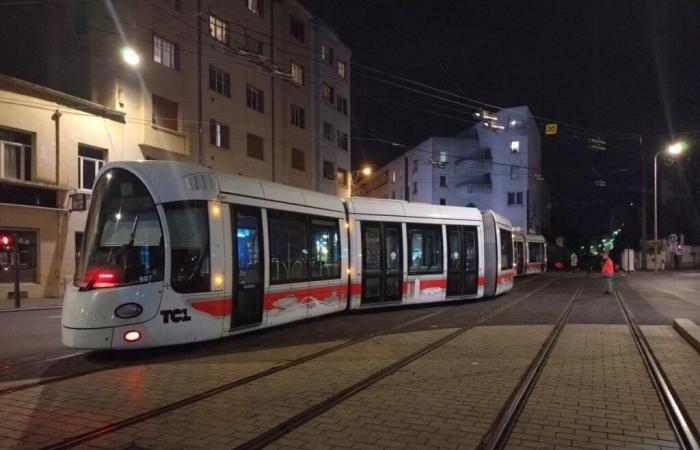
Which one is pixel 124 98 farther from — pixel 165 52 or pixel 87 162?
pixel 165 52

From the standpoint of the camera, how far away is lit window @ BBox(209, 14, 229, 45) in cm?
3121

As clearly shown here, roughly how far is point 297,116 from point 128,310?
106 feet

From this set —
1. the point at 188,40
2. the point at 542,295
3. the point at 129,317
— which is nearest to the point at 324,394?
the point at 129,317

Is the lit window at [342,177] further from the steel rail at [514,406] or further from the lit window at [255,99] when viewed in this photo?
the steel rail at [514,406]

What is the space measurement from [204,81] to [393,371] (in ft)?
83.1

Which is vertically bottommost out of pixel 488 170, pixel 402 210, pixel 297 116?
pixel 402 210

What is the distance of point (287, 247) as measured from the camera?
11.8 m

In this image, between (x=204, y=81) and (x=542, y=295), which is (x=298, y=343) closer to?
(x=542, y=295)

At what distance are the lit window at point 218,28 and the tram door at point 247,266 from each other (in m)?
22.9

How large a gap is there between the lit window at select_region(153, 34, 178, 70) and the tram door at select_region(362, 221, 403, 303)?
17.1 m

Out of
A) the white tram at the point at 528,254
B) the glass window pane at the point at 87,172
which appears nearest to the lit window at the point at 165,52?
the glass window pane at the point at 87,172

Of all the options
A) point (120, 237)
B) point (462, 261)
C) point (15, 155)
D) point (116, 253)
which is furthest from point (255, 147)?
point (116, 253)

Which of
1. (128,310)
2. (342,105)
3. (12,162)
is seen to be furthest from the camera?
(342,105)

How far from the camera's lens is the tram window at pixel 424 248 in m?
15.9
